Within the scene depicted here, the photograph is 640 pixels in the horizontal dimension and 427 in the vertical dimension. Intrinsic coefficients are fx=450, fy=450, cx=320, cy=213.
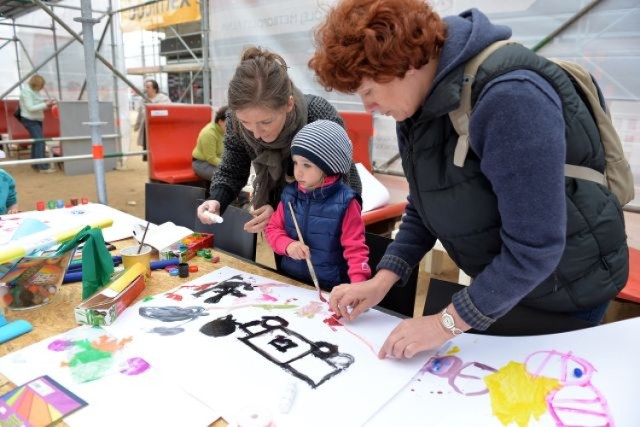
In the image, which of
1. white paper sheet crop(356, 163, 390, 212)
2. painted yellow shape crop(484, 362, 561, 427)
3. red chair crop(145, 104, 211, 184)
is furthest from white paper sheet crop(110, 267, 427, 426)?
red chair crop(145, 104, 211, 184)

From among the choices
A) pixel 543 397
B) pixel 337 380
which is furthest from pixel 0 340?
pixel 543 397

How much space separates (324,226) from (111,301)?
0.58m

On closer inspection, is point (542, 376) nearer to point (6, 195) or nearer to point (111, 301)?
point (111, 301)

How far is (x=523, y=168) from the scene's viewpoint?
62 cm

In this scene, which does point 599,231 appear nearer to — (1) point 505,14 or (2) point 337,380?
(2) point 337,380

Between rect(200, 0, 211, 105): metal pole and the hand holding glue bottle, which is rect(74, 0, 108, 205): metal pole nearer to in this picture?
the hand holding glue bottle

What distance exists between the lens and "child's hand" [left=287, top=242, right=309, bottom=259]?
119cm

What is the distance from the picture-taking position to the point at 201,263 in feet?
4.40

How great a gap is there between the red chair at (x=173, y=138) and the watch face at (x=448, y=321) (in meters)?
3.21

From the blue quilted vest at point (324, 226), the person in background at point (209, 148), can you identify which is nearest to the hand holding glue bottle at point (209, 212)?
the blue quilted vest at point (324, 226)

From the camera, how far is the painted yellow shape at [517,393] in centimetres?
70

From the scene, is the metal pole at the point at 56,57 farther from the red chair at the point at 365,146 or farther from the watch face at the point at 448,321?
the watch face at the point at 448,321

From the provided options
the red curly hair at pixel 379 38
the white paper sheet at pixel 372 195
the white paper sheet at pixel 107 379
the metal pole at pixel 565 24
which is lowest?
the white paper sheet at pixel 372 195

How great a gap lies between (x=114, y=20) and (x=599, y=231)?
22.4 feet
